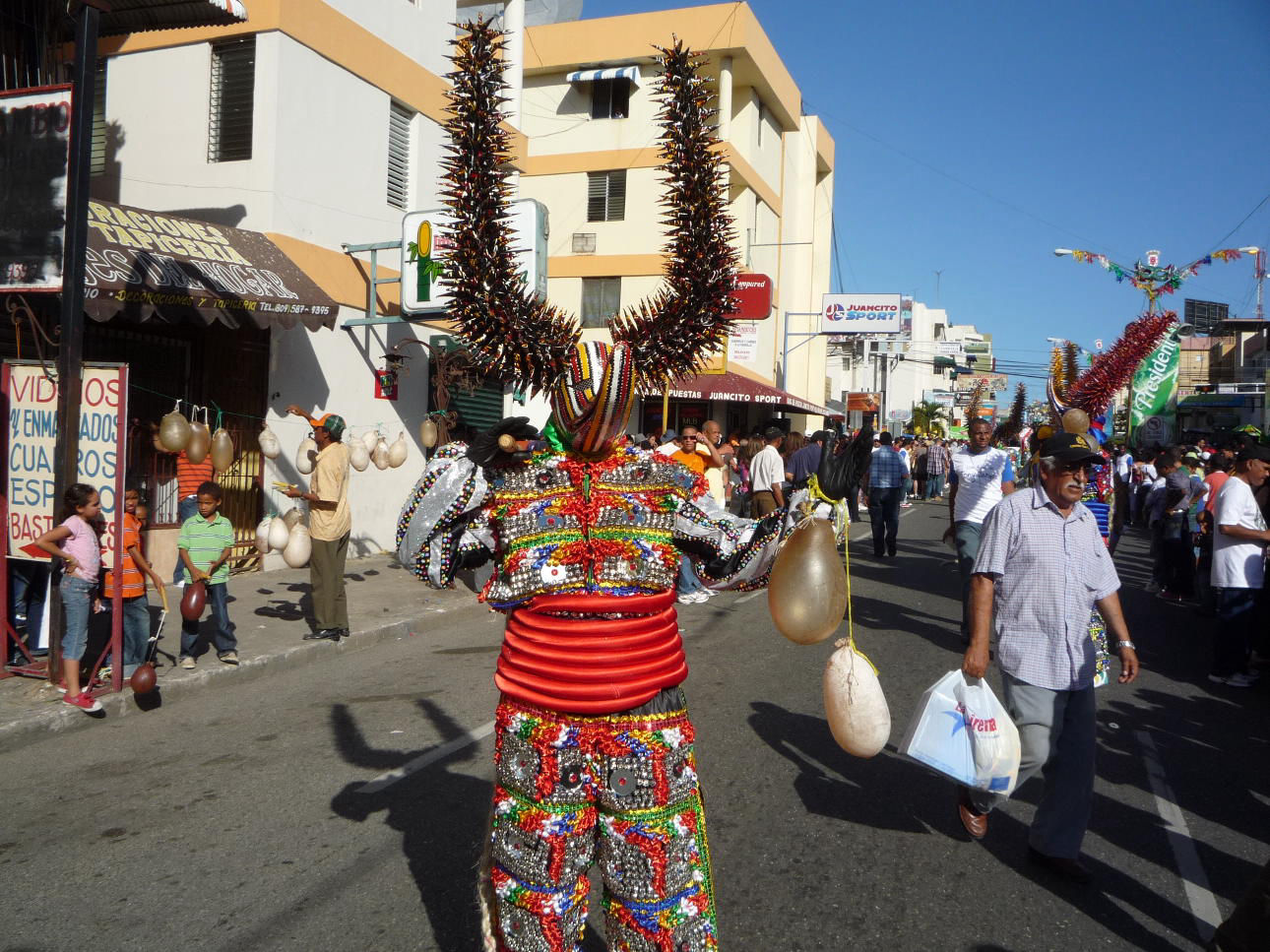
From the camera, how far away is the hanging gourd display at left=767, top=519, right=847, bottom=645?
276 centimetres

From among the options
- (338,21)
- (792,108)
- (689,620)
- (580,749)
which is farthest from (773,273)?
(580,749)

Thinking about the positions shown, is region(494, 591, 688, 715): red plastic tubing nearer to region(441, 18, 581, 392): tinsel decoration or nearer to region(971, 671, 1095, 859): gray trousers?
region(441, 18, 581, 392): tinsel decoration

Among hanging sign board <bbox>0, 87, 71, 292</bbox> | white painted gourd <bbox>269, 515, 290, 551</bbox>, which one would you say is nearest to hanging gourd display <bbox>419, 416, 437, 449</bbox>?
white painted gourd <bbox>269, 515, 290, 551</bbox>

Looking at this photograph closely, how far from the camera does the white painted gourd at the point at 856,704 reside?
3.17 m

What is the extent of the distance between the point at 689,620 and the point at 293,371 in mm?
5747

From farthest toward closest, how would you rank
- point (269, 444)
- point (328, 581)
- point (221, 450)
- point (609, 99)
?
point (609, 99)
point (269, 444)
point (221, 450)
point (328, 581)

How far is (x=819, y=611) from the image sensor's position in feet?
9.05

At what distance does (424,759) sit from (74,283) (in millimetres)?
4112

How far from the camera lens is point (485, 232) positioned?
2.62 m

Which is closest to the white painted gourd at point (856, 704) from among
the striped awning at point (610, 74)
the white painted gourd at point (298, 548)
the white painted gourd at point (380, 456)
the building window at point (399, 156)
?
the white painted gourd at point (298, 548)

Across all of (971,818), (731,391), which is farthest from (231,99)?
(731,391)

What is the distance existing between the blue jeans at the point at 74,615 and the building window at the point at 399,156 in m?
8.42

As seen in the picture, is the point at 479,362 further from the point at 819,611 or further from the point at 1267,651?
the point at 1267,651

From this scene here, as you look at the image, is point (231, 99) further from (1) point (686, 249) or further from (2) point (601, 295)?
(2) point (601, 295)
